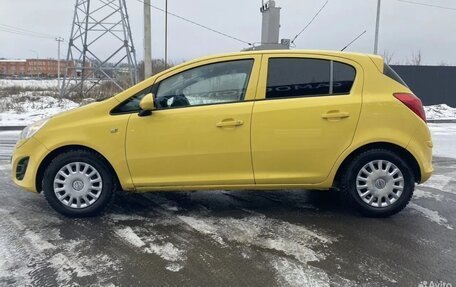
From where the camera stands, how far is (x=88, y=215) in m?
4.81

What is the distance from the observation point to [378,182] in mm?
4758

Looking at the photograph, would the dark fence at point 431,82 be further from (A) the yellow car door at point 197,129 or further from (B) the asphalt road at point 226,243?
(A) the yellow car door at point 197,129

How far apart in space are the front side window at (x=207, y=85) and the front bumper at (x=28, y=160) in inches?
53.2

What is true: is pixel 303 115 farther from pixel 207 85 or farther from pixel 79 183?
pixel 79 183

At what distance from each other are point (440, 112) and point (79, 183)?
1909 centimetres

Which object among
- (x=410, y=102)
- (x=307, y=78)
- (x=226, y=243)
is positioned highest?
(x=307, y=78)

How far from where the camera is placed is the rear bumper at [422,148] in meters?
4.71

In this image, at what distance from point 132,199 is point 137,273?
2.15m

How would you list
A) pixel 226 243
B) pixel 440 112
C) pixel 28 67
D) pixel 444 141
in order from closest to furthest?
pixel 226 243 → pixel 444 141 → pixel 440 112 → pixel 28 67

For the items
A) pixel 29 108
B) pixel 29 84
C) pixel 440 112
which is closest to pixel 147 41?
pixel 29 108

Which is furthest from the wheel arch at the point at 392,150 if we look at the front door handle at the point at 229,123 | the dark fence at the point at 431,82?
the dark fence at the point at 431,82

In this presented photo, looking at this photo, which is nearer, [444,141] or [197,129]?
[197,129]

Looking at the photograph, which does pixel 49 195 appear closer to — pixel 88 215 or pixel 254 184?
pixel 88 215

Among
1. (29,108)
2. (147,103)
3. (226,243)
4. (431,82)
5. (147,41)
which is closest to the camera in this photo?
(226,243)
